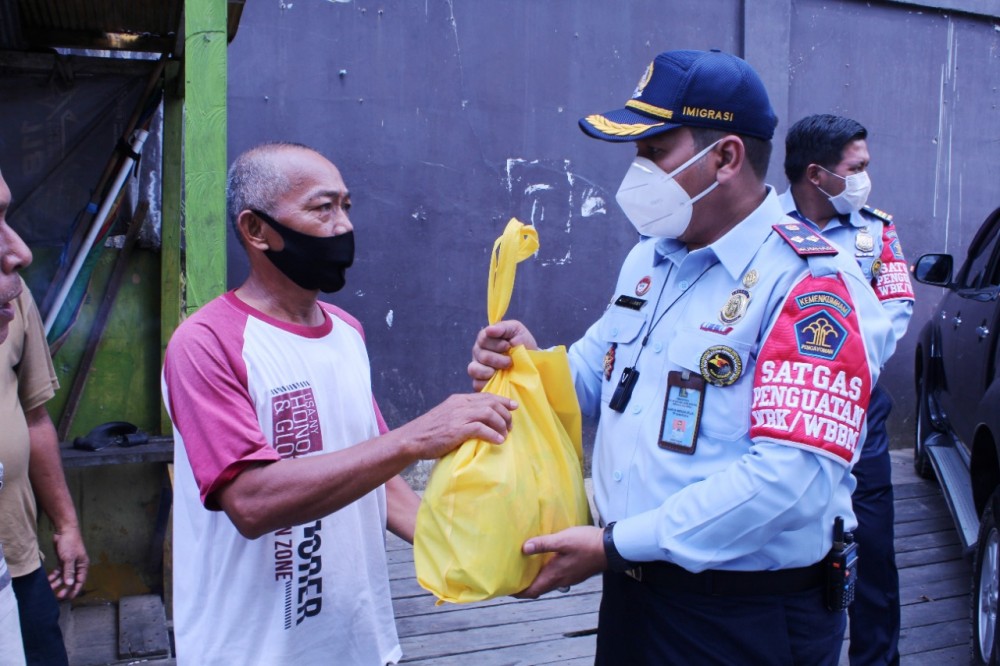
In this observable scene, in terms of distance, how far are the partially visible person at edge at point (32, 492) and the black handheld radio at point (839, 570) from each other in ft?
6.84

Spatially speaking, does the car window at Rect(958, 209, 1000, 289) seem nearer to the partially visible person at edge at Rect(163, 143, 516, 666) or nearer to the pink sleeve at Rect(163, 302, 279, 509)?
the partially visible person at edge at Rect(163, 143, 516, 666)

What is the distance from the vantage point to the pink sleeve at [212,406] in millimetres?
1796

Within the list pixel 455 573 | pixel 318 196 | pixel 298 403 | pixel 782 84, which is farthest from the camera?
pixel 782 84

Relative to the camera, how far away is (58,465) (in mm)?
2768

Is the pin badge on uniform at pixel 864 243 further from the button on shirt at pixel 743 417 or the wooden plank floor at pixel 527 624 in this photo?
the button on shirt at pixel 743 417

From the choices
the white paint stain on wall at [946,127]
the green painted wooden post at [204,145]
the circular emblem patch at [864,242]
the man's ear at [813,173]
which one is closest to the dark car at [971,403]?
the circular emblem patch at [864,242]

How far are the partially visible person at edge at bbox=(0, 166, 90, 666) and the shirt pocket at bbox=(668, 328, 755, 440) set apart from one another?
1757mm

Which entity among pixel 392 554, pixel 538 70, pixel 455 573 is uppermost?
pixel 538 70

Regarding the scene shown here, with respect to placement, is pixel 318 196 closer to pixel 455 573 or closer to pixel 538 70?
pixel 455 573

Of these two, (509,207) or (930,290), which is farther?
(930,290)

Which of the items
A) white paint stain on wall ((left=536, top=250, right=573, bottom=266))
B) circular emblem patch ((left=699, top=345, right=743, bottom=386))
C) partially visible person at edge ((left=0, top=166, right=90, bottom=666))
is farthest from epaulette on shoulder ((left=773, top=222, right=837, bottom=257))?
white paint stain on wall ((left=536, top=250, right=573, bottom=266))

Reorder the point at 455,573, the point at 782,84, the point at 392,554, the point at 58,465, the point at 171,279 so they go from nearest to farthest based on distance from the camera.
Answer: the point at 455,573 < the point at 58,465 < the point at 171,279 < the point at 392,554 < the point at 782,84

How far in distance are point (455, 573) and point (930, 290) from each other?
6742 mm

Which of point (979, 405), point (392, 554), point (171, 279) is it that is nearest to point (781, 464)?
point (979, 405)
